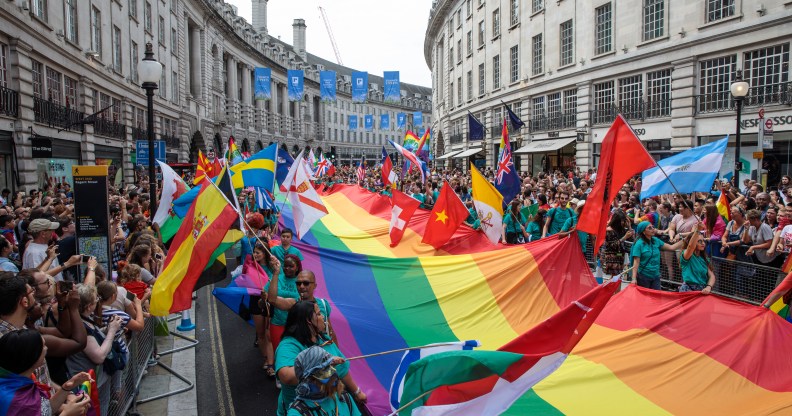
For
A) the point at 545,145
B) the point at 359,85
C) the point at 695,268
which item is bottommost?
the point at 695,268

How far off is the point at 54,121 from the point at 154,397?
19.4m

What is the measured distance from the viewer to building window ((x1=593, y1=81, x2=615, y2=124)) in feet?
93.6

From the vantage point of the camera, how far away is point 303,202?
32.0ft

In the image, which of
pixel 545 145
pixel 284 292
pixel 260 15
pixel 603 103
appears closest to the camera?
pixel 284 292

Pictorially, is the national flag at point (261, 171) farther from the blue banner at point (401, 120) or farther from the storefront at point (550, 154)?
the blue banner at point (401, 120)

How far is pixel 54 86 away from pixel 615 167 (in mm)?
22887

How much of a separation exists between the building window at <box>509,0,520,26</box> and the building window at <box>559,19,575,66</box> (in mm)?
4998

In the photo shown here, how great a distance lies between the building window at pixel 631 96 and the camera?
26719 mm

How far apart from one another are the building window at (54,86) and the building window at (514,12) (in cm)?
2631

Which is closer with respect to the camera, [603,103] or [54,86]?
[54,86]

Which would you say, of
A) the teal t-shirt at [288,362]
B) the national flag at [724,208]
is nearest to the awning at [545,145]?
the national flag at [724,208]

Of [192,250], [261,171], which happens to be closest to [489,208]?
[261,171]

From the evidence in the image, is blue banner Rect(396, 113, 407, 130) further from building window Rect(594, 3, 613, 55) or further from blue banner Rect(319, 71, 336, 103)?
building window Rect(594, 3, 613, 55)

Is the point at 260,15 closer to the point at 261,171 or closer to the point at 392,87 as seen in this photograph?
the point at 392,87
